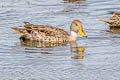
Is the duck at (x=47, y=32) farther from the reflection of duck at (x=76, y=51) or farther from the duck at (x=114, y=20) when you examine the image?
the duck at (x=114, y=20)

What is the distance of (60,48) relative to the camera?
13.3 metres

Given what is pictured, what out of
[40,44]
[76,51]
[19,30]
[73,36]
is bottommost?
[76,51]

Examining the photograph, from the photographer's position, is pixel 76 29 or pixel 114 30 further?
pixel 114 30

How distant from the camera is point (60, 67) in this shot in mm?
11055

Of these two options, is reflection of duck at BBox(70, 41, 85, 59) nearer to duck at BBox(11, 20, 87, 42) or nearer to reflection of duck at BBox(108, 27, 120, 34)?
duck at BBox(11, 20, 87, 42)

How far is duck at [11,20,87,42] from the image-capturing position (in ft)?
47.7

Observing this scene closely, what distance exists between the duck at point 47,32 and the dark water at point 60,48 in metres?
0.25

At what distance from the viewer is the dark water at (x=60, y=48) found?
1061 cm

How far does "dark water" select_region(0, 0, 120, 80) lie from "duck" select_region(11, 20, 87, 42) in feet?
0.83

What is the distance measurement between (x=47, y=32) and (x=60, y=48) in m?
1.52

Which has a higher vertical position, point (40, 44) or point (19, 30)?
point (19, 30)

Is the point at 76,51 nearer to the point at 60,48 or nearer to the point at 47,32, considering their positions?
the point at 60,48

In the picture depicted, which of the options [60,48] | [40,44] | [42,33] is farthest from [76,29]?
[60,48]

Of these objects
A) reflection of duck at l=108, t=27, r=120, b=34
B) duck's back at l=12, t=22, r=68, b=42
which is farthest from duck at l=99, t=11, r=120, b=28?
duck's back at l=12, t=22, r=68, b=42
